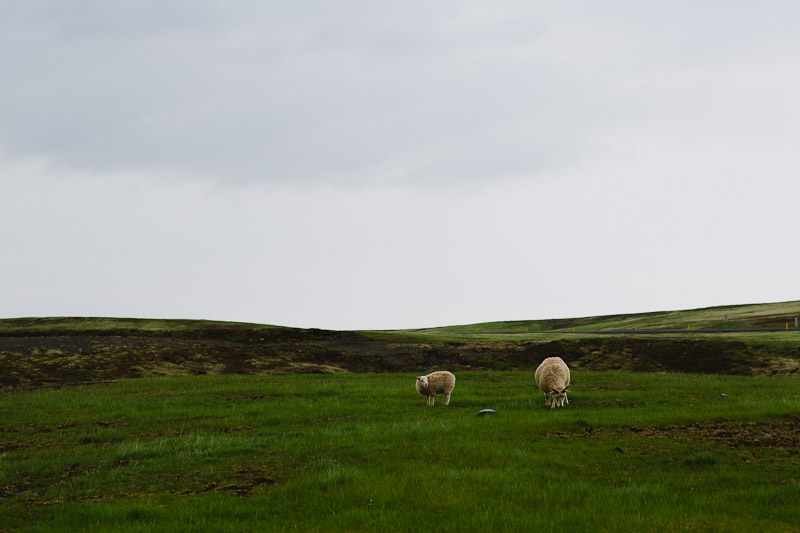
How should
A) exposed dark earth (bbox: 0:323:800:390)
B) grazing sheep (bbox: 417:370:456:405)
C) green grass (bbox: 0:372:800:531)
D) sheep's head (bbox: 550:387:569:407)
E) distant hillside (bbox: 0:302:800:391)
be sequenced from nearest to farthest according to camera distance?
green grass (bbox: 0:372:800:531) → sheep's head (bbox: 550:387:569:407) → grazing sheep (bbox: 417:370:456:405) → exposed dark earth (bbox: 0:323:800:390) → distant hillside (bbox: 0:302:800:391)

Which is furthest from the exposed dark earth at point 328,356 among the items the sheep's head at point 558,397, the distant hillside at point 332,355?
the sheep's head at point 558,397

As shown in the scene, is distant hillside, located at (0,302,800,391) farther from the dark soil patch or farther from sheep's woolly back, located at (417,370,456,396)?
the dark soil patch

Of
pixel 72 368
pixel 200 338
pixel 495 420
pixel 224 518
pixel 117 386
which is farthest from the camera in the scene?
pixel 200 338

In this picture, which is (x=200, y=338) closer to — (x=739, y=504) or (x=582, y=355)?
(x=582, y=355)

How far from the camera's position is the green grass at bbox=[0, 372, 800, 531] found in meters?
9.01

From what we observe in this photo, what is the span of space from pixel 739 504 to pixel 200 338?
51.4m

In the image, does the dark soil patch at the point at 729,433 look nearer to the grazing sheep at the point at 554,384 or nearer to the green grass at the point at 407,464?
the green grass at the point at 407,464

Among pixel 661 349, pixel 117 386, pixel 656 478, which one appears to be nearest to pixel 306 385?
pixel 117 386

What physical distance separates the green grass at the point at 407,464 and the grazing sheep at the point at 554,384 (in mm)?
483

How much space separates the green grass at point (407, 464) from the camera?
355 inches

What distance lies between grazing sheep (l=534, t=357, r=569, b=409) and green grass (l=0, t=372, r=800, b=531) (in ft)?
1.58

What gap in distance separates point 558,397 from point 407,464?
10.3 metres

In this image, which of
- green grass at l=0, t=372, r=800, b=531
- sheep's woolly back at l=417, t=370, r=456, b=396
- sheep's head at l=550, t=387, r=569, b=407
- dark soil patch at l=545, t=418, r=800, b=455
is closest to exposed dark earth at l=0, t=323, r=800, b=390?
green grass at l=0, t=372, r=800, b=531

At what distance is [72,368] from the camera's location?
39969mm
